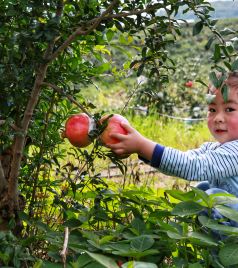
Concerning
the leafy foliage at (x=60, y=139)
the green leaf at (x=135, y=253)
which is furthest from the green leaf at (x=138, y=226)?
the green leaf at (x=135, y=253)

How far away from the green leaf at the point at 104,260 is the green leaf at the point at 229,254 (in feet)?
1.14

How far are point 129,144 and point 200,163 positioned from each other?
15.2 inches

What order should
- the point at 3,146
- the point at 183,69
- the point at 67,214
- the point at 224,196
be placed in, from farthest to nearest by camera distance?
1. the point at 183,69
2. the point at 67,214
3. the point at 3,146
4. the point at 224,196

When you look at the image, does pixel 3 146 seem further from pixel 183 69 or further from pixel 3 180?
A: pixel 183 69

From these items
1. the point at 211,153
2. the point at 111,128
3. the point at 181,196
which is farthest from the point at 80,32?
the point at 211,153

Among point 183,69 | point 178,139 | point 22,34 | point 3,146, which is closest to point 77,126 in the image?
point 3,146

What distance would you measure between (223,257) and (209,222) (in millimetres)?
140

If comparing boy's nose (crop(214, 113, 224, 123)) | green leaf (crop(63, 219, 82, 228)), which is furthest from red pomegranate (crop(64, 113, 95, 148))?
boy's nose (crop(214, 113, 224, 123))

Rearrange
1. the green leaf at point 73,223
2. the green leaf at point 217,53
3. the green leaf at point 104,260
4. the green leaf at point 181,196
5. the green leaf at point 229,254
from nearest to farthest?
the green leaf at point 104,260
the green leaf at point 229,254
the green leaf at point 217,53
the green leaf at point 181,196
the green leaf at point 73,223

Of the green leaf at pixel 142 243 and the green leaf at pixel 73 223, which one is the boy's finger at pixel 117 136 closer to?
the green leaf at pixel 73 223

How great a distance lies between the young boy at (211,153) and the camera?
2.62 metres

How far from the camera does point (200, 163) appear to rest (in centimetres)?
283

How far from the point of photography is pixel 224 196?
2.32m

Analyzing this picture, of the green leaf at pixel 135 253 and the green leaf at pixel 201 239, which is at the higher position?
the green leaf at pixel 201 239
